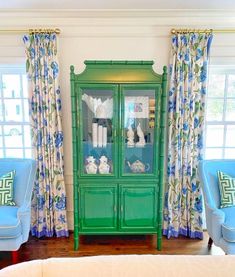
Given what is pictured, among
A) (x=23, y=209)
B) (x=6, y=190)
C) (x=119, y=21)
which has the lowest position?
(x=23, y=209)

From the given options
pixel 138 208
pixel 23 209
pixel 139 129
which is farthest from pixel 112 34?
pixel 23 209

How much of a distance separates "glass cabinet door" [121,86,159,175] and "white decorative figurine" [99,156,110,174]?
0.18 meters

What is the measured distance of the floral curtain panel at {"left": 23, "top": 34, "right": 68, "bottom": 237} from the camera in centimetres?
294

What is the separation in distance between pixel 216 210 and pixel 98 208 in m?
1.20

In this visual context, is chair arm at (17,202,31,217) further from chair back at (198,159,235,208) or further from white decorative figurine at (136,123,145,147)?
chair back at (198,159,235,208)

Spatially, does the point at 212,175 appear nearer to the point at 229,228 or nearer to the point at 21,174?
the point at 229,228

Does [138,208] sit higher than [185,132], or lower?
lower

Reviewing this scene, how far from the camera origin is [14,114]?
3340 millimetres

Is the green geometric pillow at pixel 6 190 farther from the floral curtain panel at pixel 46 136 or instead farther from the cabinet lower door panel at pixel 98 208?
the cabinet lower door panel at pixel 98 208

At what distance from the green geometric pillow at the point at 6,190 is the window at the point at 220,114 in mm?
2343

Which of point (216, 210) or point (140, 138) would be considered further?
point (140, 138)

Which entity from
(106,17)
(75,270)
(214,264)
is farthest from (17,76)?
(214,264)

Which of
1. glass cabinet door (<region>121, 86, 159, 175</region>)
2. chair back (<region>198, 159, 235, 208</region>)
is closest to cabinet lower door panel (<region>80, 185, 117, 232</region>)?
glass cabinet door (<region>121, 86, 159, 175</region>)

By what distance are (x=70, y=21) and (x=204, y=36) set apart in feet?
4.86
